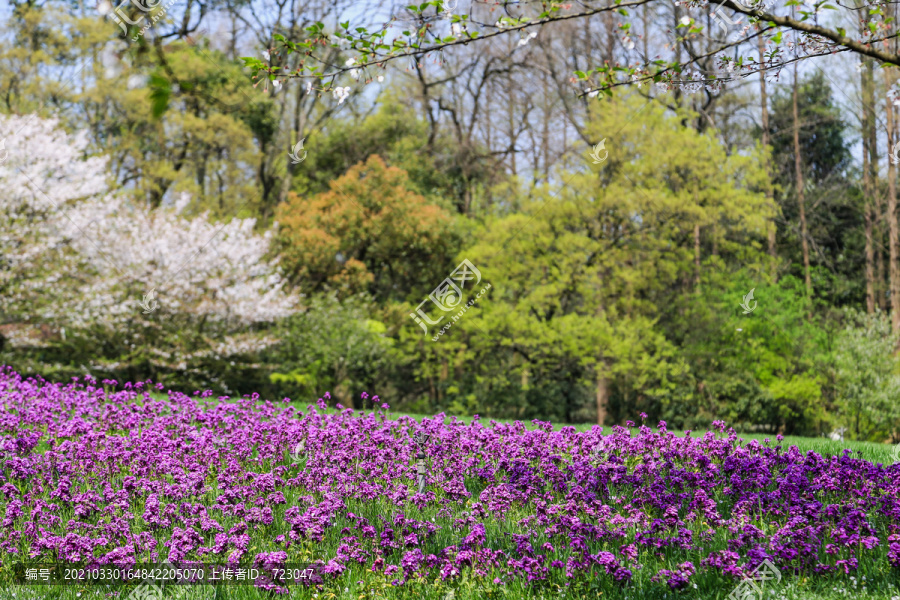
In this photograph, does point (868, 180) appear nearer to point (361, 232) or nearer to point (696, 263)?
point (696, 263)

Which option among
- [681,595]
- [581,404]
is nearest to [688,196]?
[581,404]

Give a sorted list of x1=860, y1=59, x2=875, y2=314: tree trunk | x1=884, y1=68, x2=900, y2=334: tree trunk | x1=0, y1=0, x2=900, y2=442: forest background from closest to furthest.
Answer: x1=0, y1=0, x2=900, y2=442: forest background
x1=884, y1=68, x2=900, y2=334: tree trunk
x1=860, y1=59, x2=875, y2=314: tree trunk

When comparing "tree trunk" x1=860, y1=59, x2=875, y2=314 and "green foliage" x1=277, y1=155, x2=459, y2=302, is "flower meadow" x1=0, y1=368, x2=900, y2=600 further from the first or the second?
"tree trunk" x1=860, y1=59, x2=875, y2=314

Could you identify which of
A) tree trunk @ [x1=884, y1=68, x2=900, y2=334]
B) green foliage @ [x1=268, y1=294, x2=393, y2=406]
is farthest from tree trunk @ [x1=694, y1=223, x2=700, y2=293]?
green foliage @ [x1=268, y1=294, x2=393, y2=406]

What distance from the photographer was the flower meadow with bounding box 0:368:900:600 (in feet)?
13.7

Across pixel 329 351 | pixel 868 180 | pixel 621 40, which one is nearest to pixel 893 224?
pixel 868 180

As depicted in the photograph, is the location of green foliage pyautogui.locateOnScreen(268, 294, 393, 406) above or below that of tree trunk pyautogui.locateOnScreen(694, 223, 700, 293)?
below

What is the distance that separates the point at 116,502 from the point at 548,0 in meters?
4.90

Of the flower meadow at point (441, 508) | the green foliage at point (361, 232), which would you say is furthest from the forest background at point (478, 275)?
the flower meadow at point (441, 508)

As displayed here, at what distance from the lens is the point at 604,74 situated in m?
5.52

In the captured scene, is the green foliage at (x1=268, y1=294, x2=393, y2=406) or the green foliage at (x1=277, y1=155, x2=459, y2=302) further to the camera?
the green foliage at (x1=277, y1=155, x2=459, y2=302)

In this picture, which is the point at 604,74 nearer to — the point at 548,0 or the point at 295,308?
the point at 548,0

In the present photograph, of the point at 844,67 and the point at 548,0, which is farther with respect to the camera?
the point at 844,67

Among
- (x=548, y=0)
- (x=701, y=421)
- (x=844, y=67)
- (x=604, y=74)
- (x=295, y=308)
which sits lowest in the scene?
(x=701, y=421)
